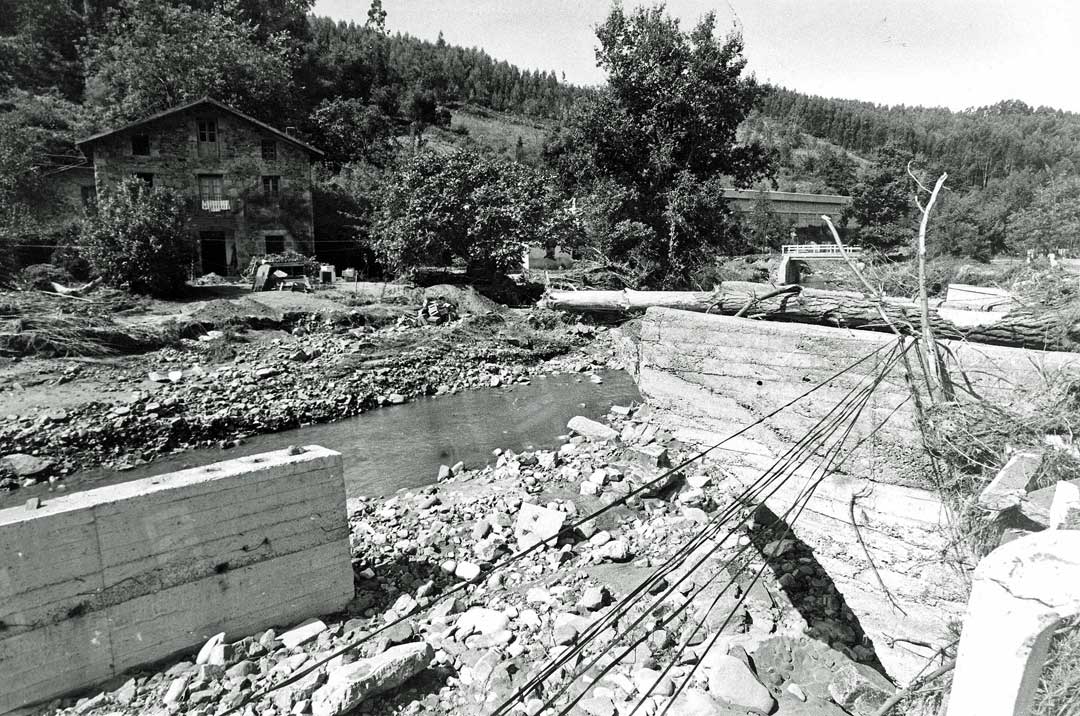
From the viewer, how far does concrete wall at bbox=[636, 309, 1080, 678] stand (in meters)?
4.00

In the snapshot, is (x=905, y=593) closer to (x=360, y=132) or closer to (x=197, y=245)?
(x=197, y=245)

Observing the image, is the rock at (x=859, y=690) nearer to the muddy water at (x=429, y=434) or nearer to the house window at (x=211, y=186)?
the muddy water at (x=429, y=434)

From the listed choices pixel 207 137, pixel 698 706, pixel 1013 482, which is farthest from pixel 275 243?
pixel 1013 482

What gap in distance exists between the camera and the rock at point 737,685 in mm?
4031

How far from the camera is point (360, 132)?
35.8 m

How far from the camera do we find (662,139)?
66.2 ft

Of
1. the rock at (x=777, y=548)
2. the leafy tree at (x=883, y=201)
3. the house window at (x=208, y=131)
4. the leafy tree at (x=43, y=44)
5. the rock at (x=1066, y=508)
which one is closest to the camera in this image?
the rock at (x=1066, y=508)

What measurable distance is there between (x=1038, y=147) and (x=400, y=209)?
5441cm

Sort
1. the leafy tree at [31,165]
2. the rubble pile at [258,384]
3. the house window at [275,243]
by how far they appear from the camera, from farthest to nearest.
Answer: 1. the house window at [275,243]
2. the leafy tree at [31,165]
3. the rubble pile at [258,384]

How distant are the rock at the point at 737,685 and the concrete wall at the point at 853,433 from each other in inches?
43.0

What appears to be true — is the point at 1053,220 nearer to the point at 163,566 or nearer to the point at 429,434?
the point at 429,434

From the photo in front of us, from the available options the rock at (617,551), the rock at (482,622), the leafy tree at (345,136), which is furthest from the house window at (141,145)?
the rock at (482,622)

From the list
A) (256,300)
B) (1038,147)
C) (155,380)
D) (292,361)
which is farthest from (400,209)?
(1038,147)

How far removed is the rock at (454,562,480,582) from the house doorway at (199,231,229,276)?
2404cm
